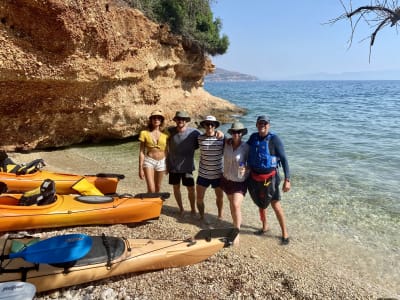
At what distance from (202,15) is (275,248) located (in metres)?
16.8

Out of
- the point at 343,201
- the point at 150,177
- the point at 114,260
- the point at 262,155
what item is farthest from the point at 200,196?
the point at 343,201

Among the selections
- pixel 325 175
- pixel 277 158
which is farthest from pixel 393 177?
pixel 277 158

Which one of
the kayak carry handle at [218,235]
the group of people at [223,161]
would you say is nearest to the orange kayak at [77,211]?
the group of people at [223,161]

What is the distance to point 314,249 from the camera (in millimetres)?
5562

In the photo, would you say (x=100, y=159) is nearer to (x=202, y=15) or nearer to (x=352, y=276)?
(x=352, y=276)

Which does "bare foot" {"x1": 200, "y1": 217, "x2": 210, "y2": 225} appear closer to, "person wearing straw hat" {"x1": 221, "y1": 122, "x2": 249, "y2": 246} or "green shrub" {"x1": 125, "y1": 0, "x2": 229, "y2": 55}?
"person wearing straw hat" {"x1": 221, "y1": 122, "x2": 249, "y2": 246}

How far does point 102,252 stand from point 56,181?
309cm

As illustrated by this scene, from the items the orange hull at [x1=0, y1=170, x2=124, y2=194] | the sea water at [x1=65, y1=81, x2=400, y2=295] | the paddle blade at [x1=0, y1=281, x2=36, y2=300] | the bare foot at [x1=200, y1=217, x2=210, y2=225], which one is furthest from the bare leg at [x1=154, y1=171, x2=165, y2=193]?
the paddle blade at [x1=0, y1=281, x2=36, y2=300]

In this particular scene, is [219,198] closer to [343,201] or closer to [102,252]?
[102,252]

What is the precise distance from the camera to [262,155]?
495cm

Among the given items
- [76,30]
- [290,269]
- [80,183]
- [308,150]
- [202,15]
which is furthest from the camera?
[202,15]

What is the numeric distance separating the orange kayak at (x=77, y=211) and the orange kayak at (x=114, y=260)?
0.68 metres

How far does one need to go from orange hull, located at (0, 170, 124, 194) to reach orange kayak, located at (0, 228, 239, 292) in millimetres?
2316

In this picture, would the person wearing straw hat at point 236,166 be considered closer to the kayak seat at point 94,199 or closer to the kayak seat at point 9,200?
the kayak seat at point 94,199
